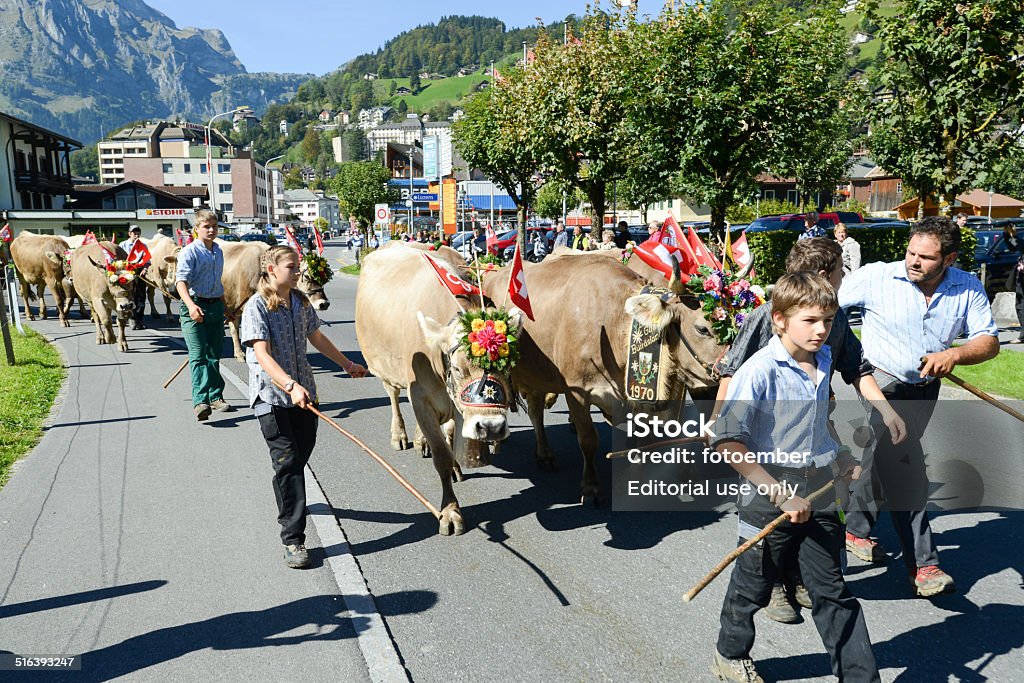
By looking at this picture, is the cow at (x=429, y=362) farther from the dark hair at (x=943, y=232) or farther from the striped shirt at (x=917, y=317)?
the dark hair at (x=943, y=232)

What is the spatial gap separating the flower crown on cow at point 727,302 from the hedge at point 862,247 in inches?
447

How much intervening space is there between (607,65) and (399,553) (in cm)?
1963

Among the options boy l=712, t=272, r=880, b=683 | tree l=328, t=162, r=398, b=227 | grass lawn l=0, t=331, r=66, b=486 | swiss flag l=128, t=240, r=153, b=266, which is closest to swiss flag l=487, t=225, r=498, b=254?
grass lawn l=0, t=331, r=66, b=486

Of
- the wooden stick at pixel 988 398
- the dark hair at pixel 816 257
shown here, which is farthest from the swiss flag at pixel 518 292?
the wooden stick at pixel 988 398

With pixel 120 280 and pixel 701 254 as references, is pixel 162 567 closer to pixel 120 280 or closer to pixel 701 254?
pixel 701 254

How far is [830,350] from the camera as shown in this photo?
3.62 meters

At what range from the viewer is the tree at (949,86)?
11.8 metres

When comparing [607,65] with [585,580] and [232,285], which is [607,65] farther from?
[585,580]

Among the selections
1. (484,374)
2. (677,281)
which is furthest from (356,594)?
(677,281)

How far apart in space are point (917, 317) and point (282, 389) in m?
3.81

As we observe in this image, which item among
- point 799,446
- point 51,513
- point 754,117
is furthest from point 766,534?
point 754,117

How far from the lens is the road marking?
3.67 meters

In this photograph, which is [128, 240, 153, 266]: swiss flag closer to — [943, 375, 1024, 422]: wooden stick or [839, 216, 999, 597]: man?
[839, 216, 999, 597]: man

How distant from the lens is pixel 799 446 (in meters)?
3.32
